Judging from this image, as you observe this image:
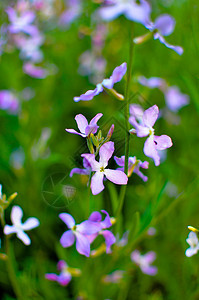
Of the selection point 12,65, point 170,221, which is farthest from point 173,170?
point 12,65

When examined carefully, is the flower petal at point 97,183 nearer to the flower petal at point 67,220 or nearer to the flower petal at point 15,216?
the flower petal at point 67,220

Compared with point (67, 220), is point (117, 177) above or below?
above

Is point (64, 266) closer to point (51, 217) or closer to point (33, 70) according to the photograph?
point (51, 217)

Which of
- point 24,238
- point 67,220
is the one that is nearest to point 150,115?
point 67,220

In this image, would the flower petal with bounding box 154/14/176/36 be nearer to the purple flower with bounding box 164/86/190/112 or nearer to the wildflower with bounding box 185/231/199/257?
the wildflower with bounding box 185/231/199/257

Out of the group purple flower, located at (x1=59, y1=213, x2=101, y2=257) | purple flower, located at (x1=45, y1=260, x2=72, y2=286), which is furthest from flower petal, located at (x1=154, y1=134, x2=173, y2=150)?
purple flower, located at (x1=45, y1=260, x2=72, y2=286)

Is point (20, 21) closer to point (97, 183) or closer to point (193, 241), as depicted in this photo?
point (97, 183)
